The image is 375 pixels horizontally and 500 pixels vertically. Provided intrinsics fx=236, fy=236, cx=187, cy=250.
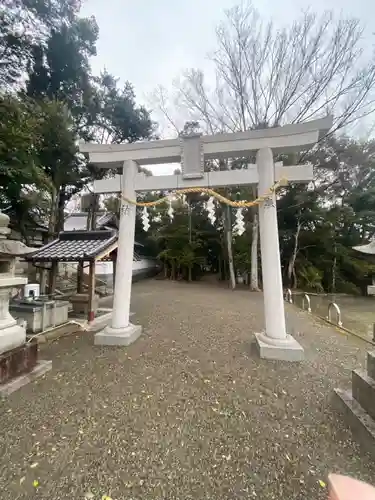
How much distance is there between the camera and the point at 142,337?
490cm

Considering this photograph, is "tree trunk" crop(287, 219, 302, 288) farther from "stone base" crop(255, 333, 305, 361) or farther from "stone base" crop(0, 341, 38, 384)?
"stone base" crop(0, 341, 38, 384)

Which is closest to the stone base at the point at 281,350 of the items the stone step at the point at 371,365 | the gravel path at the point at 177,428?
the gravel path at the point at 177,428

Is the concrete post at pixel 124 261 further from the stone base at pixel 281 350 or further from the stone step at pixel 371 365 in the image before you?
the stone step at pixel 371 365

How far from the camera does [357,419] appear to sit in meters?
2.19

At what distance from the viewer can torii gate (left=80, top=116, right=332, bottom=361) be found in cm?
394

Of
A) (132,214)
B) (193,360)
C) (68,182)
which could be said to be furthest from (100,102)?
(193,360)

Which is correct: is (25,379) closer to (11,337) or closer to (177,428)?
(11,337)

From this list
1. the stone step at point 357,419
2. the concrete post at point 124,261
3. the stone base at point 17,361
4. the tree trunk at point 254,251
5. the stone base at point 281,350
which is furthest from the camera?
the tree trunk at point 254,251

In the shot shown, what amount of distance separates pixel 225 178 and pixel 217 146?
60cm

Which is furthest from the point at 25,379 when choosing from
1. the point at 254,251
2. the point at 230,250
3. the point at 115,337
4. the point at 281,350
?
the point at 230,250

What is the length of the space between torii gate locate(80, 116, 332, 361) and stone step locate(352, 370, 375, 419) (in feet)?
4.28

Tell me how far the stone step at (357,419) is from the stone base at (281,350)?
1.05 meters

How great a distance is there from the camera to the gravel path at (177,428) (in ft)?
5.74

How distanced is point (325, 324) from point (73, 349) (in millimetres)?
6599
